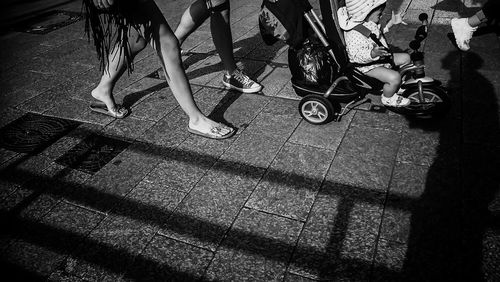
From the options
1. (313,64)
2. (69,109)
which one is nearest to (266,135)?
(313,64)

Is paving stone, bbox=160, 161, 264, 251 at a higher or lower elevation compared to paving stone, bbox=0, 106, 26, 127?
lower

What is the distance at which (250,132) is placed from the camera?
3.18 metres

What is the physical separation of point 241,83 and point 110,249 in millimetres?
2351

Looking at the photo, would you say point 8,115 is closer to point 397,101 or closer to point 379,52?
point 379,52

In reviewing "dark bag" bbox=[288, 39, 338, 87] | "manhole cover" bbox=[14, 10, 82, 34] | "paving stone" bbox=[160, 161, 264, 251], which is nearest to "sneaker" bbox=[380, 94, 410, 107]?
"dark bag" bbox=[288, 39, 338, 87]

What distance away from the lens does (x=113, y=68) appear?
133 inches

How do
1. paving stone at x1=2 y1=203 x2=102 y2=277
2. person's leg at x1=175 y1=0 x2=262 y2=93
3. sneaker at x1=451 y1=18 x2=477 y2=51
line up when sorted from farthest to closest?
sneaker at x1=451 y1=18 x2=477 y2=51, person's leg at x1=175 y1=0 x2=262 y2=93, paving stone at x1=2 y1=203 x2=102 y2=277

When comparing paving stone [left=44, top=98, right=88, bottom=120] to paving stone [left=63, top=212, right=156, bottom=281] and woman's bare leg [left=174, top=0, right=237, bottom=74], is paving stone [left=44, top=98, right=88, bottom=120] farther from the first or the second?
paving stone [left=63, top=212, right=156, bottom=281]

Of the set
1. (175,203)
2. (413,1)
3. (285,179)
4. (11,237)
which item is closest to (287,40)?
(285,179)

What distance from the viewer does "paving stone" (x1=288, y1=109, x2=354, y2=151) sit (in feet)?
9.64

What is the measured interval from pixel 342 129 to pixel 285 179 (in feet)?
2.95

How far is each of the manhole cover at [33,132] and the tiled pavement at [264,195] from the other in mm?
93

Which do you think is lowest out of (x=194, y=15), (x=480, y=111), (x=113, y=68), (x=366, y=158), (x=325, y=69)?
(x=480, y=111)

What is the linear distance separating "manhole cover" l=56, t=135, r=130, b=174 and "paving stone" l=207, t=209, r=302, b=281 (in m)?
1.50
